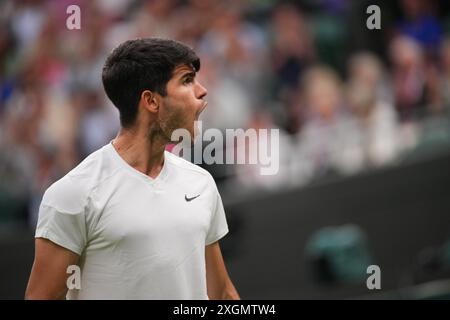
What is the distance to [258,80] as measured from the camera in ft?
32.0

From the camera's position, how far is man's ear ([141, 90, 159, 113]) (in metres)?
3.52

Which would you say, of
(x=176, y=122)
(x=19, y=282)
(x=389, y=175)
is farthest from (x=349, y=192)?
(x=176, y=122)

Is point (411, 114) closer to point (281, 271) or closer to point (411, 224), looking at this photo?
point (411, 224)

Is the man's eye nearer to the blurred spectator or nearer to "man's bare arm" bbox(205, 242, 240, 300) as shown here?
"man's bare arm" bbox(205, 242, 240, 300)

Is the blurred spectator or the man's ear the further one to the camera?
→ the blurred spectator

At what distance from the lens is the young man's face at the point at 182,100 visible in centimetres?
353

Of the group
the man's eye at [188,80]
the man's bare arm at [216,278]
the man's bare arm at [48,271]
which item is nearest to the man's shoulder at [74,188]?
the man's bare arm at [48,271]

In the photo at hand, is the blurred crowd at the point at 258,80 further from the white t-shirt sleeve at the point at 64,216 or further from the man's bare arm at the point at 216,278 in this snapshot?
the white t-shirt sleeve at the point at 64,216

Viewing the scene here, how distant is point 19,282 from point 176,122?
6503 mm

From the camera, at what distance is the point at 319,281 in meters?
8.66

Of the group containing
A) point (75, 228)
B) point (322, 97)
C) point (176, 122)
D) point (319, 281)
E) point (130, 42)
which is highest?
point (322, 97)

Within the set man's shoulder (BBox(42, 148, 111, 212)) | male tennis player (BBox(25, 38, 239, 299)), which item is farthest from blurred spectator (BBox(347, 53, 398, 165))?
man's shoulder (BBox(42, 148, 111, 212))

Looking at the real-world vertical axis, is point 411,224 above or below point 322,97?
below

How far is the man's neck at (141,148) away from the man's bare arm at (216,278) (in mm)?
360
